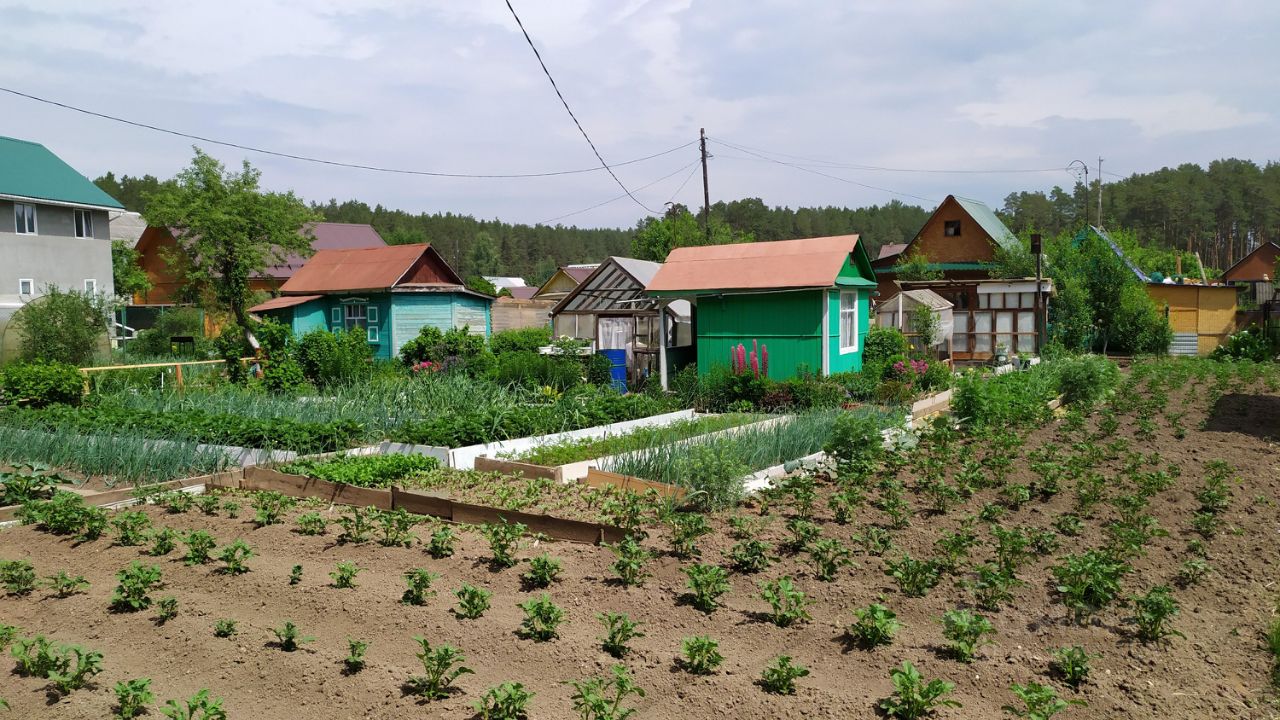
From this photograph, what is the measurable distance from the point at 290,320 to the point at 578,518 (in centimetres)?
2247

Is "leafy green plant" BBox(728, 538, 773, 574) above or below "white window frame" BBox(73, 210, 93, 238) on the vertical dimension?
below

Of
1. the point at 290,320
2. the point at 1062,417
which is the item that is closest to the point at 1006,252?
the point at 1062,417

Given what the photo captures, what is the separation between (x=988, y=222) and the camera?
118 feet

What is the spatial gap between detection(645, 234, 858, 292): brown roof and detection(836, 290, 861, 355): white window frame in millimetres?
967

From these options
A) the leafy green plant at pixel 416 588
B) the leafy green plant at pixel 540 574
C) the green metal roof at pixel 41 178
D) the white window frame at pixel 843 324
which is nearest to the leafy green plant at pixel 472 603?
the leafy green plant at pixel 416 588

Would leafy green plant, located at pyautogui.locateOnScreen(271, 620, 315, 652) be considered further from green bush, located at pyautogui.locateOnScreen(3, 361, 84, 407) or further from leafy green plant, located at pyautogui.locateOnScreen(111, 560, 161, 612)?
green bush, located at pyautogui.locateOnScreen(3, 361, 84, 407)

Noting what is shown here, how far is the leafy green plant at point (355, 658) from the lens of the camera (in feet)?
13.8

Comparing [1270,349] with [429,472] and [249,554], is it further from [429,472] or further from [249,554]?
[249,554]

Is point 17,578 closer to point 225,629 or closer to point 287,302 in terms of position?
point 225,629

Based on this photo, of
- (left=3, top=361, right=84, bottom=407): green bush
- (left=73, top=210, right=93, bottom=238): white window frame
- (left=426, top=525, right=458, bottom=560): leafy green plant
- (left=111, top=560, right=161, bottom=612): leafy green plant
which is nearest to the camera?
(left=111, top=560, right=161, bottom=612): leafy green plant

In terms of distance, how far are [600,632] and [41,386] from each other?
42.7 ft

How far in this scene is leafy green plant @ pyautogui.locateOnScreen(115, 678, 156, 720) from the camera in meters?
3.71

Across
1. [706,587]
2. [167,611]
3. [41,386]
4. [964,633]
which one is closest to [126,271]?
[41,386]

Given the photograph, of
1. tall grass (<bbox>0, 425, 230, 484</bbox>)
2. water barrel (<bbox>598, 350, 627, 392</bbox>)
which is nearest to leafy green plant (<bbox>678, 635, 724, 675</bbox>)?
tall grass (<bbox>0, 425, 230, 484</bbox>)
